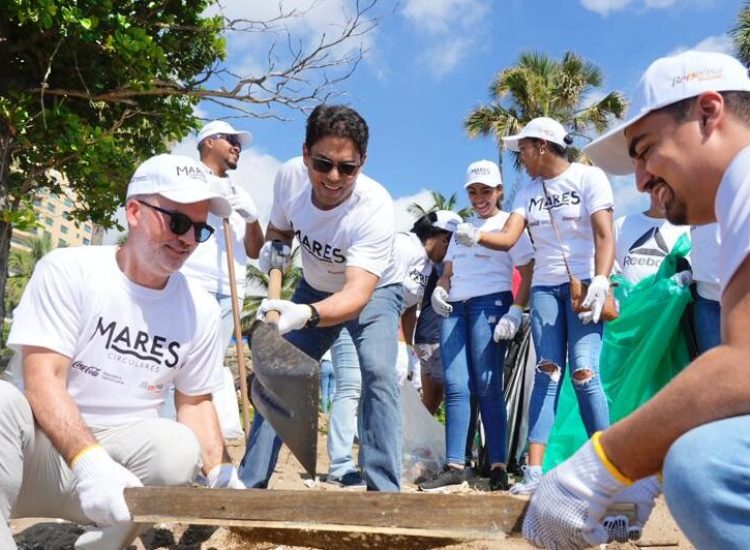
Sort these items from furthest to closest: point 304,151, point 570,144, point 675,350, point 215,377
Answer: point 570,144 < point 304,151 < point 675,350 < point 215,377

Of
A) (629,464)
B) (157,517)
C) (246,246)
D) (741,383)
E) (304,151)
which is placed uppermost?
(304,151)

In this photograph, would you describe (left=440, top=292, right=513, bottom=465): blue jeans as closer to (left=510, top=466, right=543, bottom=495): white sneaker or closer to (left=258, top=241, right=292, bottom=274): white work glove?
(left=510, top=466, right=543, bottom=495): white sneaker

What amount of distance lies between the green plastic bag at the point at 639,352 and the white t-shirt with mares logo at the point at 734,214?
1.56 meters

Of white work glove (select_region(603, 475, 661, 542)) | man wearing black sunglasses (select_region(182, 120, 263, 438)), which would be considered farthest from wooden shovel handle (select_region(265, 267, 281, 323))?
white work glove (select_region(603, 475, 661, 542))

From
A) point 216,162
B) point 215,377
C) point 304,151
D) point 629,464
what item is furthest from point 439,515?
point 216,162

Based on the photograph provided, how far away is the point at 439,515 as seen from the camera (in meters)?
1.79

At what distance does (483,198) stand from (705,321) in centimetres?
202

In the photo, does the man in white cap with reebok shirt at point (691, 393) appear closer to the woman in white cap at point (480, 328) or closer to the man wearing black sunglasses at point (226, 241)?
the woman in white cap at point (480, 328)

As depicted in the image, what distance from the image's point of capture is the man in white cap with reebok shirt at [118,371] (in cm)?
212

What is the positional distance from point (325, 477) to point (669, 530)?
223 cm

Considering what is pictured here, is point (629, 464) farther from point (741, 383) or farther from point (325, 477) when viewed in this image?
point (325, 477)

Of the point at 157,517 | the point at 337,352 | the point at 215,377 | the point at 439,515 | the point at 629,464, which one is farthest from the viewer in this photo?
the point at 337,352

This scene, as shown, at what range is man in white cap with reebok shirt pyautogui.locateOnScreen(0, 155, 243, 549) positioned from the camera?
2117mm

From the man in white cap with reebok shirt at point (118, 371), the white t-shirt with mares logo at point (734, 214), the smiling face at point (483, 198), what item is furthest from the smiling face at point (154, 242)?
the smiling face at point (483, 198)
